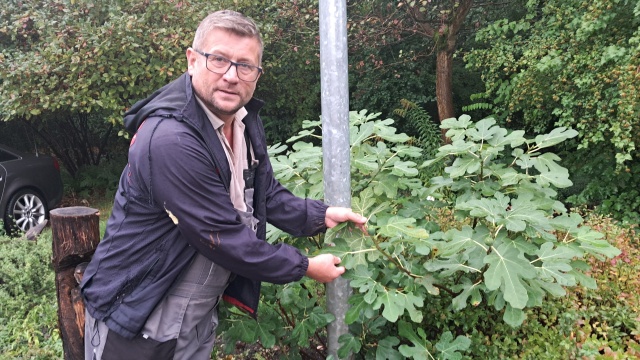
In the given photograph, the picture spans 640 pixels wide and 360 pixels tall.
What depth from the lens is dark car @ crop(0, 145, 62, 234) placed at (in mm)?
7656

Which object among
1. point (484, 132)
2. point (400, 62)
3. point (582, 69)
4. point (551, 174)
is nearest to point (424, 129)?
point (400, 62)

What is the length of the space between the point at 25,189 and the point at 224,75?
7390 millimetres

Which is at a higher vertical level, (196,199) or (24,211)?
(196,199)

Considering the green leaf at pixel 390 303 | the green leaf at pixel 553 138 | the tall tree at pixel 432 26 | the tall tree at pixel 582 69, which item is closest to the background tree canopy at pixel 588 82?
the tall tree at pixel 582 69

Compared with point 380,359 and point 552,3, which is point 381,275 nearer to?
point 380,359

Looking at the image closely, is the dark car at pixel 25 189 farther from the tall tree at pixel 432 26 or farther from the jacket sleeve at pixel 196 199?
the jacket sleeve at pixel 196 199

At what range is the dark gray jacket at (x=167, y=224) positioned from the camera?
5.97 ft

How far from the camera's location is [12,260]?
5137mm

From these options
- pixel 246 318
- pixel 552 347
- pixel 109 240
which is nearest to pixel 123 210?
pixel 109 240

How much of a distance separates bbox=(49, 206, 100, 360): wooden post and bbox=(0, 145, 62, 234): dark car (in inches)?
212

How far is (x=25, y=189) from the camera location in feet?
26.3

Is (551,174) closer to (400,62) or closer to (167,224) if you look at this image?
(167,224)

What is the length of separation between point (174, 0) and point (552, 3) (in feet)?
17.1

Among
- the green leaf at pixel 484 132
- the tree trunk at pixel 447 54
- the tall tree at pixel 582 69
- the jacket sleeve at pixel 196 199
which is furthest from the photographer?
the tree trunk at pixel 447 54
